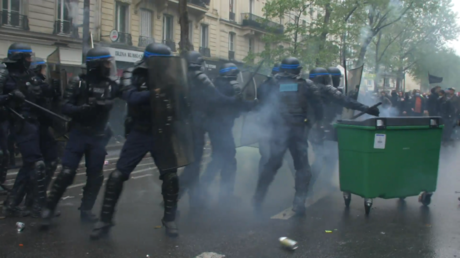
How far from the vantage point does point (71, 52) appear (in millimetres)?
19109

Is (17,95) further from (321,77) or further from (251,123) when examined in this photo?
(321,77)

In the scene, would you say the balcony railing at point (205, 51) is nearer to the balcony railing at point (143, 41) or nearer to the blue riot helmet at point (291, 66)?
the balcony railing at point (143, 41)

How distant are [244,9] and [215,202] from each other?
1004 inches

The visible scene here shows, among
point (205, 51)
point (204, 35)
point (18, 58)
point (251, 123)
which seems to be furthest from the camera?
point (204, 35)

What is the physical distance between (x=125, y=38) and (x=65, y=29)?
2902 millimetres

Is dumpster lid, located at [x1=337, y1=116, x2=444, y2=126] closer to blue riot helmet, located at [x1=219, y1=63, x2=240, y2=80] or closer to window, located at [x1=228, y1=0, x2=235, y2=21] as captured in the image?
blue riot helmet, located at [x1=219, y1=63, x2=240, y2=80]

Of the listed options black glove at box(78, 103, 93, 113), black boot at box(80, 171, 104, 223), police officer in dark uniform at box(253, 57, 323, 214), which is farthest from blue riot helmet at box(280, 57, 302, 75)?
black boot at box(80, 171, 104, 223)

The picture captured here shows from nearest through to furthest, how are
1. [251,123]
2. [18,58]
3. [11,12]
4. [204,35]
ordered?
1. [18,58]
2. [251,123]
3. [11,12]
4. [204,35]

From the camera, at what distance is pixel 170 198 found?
4070 millimetres

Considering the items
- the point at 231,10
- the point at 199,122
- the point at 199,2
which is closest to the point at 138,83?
the point at 199,122

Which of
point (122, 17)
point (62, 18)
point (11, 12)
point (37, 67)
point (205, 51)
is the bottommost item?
point (37, 67)

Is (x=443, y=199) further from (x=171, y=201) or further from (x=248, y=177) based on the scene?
(x=171, y=201)

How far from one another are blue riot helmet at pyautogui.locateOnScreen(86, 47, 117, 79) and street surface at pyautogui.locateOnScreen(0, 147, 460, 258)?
1.46 metres

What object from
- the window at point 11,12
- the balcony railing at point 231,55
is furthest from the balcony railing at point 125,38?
the balcony railing at point 231,55
